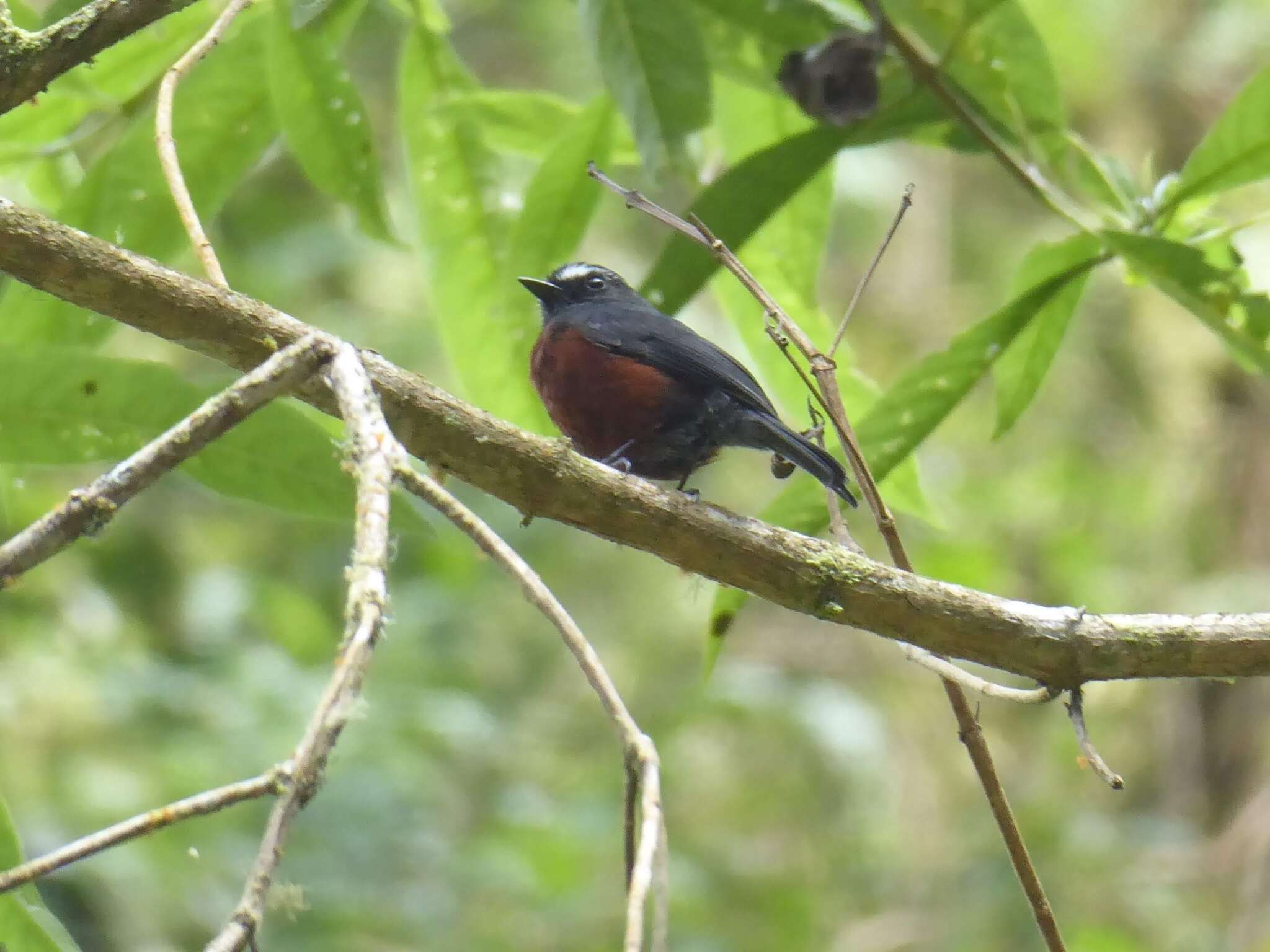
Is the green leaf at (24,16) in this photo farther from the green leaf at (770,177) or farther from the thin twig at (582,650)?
the thin twig at (582,650)

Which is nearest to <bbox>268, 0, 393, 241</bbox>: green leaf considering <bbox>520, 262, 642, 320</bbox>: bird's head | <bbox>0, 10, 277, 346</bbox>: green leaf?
<bbox>0, 10, 277, 346</bbox>: green leaf

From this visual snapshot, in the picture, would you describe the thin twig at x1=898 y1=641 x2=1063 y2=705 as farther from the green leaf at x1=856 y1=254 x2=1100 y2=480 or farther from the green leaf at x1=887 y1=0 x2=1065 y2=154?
the green leaf at x1=887 y1=0 x2=1065 y2=154

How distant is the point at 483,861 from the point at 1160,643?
3.16 meters

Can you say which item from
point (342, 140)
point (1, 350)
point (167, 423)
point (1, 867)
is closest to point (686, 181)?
point (342, 140)

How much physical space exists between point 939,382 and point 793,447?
0.54 m

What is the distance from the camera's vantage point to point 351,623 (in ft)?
3.55

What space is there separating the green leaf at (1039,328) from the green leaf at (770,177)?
375mm

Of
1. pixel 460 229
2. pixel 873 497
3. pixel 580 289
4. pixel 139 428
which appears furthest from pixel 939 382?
pixel 580 289

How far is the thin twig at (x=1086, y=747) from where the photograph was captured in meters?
1.75

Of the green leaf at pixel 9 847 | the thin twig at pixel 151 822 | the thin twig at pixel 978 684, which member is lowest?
the thin twig at pixel 151 822

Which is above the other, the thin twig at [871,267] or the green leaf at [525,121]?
the green leaf at [525,121]

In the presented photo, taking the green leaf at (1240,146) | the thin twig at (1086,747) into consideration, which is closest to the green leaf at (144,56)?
the green leaf at (1240,146)

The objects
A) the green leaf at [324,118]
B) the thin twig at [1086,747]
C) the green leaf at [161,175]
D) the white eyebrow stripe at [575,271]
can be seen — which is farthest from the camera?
the white eyebrow stripe at [575,271]

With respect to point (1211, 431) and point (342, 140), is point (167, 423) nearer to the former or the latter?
point (342, 140)
